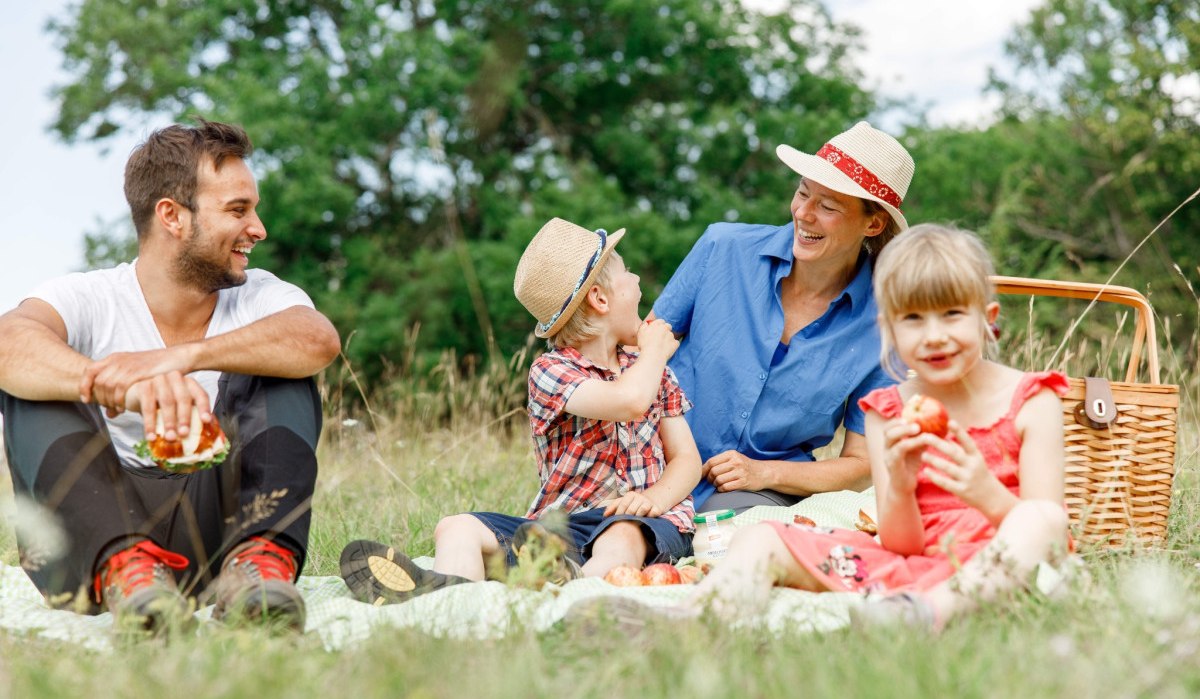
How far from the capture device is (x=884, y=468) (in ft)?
9.05

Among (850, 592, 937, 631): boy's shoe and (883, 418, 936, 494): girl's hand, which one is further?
(883, 418, 936, 494): girl's hand

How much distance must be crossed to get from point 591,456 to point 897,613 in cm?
148

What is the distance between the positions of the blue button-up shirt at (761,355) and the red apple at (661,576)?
0.85 meters

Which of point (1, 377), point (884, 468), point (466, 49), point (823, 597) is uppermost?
point (466, 49)

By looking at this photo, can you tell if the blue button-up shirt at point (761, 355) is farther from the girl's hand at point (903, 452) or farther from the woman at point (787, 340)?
the girl's hand at point (903, 452)

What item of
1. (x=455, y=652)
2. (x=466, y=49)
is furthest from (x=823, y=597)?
(x=466, y=49)

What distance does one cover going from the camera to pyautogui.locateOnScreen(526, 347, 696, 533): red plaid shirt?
3.64 m

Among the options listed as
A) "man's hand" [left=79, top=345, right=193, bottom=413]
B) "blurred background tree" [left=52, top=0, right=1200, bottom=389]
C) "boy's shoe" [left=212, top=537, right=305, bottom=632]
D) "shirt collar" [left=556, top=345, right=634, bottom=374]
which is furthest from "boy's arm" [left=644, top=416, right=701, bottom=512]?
"blurred background tree" [left=52, top=0, right=1200, bottom=389]

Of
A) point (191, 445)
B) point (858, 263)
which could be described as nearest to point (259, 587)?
point (191, 445)

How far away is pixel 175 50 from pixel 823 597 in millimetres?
16598

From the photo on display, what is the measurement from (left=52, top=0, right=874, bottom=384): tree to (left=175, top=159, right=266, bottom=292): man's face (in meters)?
10.4

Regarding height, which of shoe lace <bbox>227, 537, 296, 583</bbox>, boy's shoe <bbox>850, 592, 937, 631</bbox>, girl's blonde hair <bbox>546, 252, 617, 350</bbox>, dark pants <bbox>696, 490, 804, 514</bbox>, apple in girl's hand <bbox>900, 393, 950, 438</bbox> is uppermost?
girl's blonde hair <bbox>546, 252, 617, 350</bbox>

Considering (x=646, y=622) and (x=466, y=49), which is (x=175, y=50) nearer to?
(x=466, y=49)

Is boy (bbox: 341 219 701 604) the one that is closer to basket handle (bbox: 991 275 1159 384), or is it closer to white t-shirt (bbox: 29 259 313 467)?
white t-shirt (bbox: 29 259 313 467)
